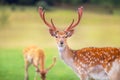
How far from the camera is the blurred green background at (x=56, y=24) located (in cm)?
798

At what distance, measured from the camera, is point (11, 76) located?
6.50 m

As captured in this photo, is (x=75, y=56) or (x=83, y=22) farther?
(x=83, y=22)

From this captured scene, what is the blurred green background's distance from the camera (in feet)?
26.2

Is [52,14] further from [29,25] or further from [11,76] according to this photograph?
[11,76]

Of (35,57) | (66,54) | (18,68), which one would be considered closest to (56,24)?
(18,68)

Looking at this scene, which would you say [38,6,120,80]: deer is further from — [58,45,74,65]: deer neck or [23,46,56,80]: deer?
[23,46,56,80]: deer

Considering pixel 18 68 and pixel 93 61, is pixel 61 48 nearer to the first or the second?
pixel 93 61

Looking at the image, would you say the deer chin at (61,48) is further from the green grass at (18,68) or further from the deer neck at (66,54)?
the green grass at (18,68)

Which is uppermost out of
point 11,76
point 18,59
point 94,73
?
point 18,59

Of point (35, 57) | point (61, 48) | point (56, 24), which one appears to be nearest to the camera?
point (61, 48)

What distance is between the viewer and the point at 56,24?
8.19m

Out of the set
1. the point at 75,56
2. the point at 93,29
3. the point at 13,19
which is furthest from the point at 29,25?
the point at 75,56

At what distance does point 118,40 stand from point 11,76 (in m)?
2.04

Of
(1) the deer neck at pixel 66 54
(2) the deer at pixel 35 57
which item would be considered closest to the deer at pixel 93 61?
(1) the deer neck at pixel 66 54
